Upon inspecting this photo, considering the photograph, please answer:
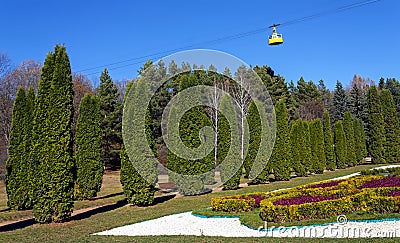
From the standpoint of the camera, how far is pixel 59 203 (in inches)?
357

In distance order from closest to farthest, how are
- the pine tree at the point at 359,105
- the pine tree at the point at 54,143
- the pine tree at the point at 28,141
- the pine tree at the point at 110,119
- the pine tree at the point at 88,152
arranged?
the pine tree at the point at 54,143 < the pine tree at the point at 28,141 < the pine tree at the point at 88,152 < the pine tree at the point at 110,119 < the pine tree at the point at 359,105

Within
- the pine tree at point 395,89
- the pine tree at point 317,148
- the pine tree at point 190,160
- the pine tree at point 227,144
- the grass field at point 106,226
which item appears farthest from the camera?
the pine tree at point 395,89

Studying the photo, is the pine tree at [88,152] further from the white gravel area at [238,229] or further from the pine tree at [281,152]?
the pine tree at [281,152]

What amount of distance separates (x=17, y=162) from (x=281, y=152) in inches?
492

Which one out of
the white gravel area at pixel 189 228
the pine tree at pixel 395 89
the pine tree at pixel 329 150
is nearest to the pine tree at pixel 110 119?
the pine tree at pixel 329 150

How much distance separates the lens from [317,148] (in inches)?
912

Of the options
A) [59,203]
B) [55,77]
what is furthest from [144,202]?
[55,77]

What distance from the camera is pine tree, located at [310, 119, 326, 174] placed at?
22625mm

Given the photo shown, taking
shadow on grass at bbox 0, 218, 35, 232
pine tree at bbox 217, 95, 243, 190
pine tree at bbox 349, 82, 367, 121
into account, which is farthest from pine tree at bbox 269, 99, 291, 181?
pine tree at bbox 349, 82, 367, 121

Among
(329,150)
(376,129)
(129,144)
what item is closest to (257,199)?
(129,144)

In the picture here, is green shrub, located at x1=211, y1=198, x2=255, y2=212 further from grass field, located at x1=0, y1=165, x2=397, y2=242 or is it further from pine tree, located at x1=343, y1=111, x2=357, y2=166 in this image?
pine tree, located at x1=343, y1=111, x2=357, y2=166

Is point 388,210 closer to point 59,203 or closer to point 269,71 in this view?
point 59,203

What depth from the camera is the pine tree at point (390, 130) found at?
26625 mm

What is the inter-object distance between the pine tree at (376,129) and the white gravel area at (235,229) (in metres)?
22.5
